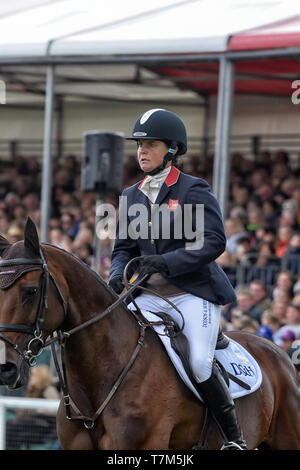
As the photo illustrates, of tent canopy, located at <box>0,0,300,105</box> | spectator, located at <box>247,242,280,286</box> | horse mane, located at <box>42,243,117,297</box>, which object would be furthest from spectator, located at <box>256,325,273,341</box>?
horse mane, located at <box>42,243,117,297</box>

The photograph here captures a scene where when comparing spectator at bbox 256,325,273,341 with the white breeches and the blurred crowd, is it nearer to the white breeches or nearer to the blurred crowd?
the blurred crowd

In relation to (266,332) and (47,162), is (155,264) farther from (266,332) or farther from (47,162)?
(47,162)

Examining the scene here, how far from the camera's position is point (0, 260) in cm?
468

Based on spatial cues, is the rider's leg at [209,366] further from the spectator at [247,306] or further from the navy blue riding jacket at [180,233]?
the spectator at [247,306]

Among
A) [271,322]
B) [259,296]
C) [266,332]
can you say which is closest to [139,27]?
[259,296]

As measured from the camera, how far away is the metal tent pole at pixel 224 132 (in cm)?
1158

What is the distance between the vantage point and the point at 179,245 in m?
5.35

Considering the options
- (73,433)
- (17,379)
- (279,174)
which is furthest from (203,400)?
(279,174)

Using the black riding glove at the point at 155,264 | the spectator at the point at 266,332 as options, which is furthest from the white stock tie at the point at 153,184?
the spectator at the point at 266,332

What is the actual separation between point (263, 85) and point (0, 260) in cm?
1316

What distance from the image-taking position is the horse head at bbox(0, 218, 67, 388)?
4.46 meters

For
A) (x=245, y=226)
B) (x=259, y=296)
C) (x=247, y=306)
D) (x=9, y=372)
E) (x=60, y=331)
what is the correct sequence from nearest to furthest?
(x=9, y=372), (x=60, y=331), (x=247, y=306), (x=259, y=296), (x=245, y=226)

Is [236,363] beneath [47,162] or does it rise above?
beneath

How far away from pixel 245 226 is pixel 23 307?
9651 millimetres
